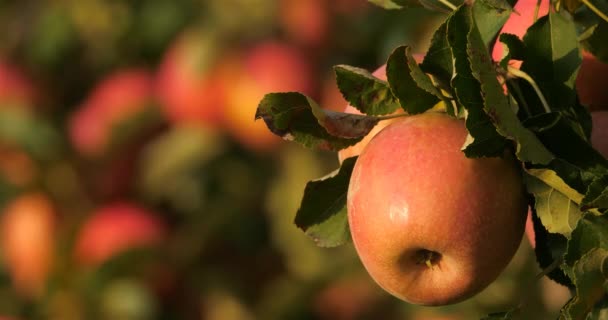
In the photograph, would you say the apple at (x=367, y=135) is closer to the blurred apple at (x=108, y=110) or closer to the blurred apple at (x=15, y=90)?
the blurred apple at (x=108, y=110)

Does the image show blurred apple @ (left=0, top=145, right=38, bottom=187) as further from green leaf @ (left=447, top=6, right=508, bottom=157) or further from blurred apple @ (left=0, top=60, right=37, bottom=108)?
green leaf @ (left=447, top=6, right=508, bottom=157)

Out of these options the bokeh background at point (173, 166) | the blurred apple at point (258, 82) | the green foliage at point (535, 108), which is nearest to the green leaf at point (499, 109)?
the green foliage at point (535, 108)

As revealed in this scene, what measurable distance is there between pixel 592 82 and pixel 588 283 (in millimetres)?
217

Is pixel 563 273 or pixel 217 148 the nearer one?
pixel 563 273

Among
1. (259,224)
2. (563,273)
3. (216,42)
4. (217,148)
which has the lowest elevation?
(259,224)

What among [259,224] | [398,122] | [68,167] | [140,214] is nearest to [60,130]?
[68,167]

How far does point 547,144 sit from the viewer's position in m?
0.74

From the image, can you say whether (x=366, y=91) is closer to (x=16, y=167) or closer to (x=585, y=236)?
(x=585, y=236)

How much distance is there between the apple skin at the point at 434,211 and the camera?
0.73 m

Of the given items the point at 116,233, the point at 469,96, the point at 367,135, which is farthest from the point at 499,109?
the point at 116,233

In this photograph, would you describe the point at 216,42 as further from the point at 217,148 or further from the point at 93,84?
the point at 93,84

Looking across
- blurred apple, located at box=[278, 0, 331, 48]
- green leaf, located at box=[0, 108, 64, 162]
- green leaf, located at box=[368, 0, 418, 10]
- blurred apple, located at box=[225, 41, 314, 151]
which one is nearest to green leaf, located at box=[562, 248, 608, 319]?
green leaf, located at box=[368, 0, 418, 10]

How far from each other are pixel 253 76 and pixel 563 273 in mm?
1593

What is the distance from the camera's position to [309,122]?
79cm
